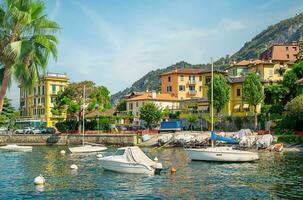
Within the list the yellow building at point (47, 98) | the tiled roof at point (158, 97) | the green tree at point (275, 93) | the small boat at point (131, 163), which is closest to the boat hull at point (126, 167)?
the small boat at point (131, 163)

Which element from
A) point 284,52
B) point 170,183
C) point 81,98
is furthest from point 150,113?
point 170,183

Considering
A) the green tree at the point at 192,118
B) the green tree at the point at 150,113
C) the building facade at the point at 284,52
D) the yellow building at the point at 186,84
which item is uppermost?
the building facade at the point at 284,52

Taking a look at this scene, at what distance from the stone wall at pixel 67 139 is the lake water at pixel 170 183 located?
1577 inches

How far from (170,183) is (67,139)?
65784 millimetres

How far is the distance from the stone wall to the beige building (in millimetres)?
26264

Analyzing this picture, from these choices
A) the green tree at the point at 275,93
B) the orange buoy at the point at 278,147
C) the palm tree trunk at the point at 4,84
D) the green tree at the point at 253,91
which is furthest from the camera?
the green tree at the point at 275,93

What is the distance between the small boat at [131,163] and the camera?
3827 centimetres

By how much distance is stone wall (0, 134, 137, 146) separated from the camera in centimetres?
8636

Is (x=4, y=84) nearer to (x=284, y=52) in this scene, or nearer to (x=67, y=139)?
(x=67, y=139)

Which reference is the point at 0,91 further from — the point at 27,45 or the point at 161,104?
the point at 161,104

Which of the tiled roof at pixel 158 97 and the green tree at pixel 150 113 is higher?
the tiled roof at pixel 158 97

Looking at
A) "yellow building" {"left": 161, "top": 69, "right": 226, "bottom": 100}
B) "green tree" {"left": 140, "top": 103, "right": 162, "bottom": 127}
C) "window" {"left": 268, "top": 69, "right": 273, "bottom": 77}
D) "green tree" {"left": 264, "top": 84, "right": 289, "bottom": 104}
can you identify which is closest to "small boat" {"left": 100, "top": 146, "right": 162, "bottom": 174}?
"green tree" {"left": 140, "top": 103, "right": 162, "bottom": 127}

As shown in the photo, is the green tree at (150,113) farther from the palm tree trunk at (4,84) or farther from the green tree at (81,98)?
the palm tree trunk at (4,84)

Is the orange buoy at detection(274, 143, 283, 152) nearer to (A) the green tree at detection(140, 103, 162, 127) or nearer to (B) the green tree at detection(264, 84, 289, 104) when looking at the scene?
(B) the green tree at detection(264, 84, 289, 104)
